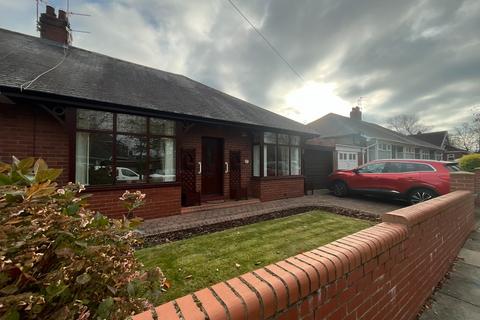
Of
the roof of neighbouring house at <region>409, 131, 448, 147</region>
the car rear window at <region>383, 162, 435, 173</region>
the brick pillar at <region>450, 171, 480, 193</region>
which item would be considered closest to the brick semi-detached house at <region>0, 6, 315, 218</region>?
the car rear window at <region>383, 162, 435, 173</region>

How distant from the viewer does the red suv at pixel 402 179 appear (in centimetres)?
793

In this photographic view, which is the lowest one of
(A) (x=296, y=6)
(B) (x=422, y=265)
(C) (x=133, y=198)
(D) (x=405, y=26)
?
(B) (x=422, y=265)

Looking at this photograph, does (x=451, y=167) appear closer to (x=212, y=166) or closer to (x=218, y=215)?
(x=218, y=215)

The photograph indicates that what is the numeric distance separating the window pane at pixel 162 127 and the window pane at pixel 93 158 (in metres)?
1.21

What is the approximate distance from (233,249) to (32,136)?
19.1ft

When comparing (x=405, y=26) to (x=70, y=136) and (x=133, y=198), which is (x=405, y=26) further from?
(x=70, y=136)

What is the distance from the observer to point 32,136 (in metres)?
5.61

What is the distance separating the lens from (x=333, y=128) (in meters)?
20.9

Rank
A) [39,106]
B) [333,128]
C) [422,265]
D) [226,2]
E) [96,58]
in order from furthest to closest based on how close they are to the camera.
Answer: [333,128], [96,58], [226,2], [39,106], [422,265]

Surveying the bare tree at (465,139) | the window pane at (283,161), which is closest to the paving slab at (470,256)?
the window pane at (283,161)

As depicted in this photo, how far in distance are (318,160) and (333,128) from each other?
30.5 ft

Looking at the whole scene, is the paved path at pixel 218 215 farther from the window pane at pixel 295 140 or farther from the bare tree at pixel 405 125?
the bare tree at pixel 405 125

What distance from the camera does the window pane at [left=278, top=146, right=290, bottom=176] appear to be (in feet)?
33.9

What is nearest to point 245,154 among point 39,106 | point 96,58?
point 39,106
